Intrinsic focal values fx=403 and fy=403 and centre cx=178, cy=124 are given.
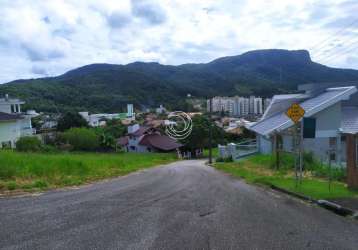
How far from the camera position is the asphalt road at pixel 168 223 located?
6691mm

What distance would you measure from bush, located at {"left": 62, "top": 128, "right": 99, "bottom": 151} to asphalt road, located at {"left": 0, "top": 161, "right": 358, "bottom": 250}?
52.7m

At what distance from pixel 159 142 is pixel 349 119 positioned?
165 feet

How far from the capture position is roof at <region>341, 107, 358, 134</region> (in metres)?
28.2

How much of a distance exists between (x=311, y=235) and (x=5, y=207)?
23.4 feet

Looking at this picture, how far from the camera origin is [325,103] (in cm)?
2903

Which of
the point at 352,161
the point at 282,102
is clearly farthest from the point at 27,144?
the point at 352,161

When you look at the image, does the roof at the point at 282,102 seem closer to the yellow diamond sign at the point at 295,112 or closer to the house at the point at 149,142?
the yellow diamond sign at the point at 295,112

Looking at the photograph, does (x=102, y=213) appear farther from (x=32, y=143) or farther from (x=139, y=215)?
(x=32, y=143)

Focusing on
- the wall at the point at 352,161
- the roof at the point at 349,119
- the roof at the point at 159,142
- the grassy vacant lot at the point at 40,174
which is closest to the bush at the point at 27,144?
the grassy vacant lot at the point at 40,174

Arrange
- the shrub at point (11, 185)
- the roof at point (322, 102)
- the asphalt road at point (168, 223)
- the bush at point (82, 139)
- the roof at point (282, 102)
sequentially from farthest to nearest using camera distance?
the bush at point (82, 139) < the roof at point (282, 102) < the roof at point (322, 102) < the shrub at point (11, 185) < the asphalt road at point (168, 223)

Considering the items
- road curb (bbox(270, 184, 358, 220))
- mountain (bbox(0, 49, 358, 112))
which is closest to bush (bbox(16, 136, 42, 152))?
road curb (bbox(270, 184, 358, 220))

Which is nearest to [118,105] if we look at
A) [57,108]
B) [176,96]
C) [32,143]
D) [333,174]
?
[176,96]

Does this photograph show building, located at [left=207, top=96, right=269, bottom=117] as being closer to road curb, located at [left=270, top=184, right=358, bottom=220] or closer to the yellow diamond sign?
the yellow diamond sign

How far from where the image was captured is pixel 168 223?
812 centimetres
